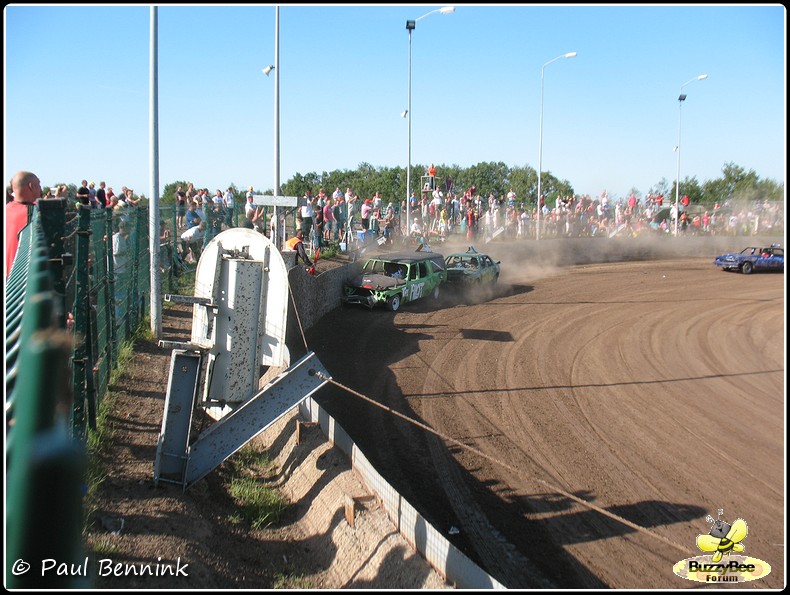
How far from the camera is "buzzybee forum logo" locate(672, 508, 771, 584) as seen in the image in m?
6.43

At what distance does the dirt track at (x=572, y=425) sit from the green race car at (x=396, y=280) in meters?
0.39

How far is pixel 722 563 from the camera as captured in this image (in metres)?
6.69

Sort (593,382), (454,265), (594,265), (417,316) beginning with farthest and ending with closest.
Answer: (594,265)
(454,265)
(417,316)
(593,382)

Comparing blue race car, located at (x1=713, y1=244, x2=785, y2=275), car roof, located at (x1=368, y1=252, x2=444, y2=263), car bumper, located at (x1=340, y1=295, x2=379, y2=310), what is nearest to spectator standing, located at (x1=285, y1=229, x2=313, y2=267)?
car bumper, located at (x1=340, y1=295, x2=379, y2=310)

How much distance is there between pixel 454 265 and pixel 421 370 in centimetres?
988

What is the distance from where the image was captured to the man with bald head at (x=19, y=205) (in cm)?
478

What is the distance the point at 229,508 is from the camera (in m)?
7.24

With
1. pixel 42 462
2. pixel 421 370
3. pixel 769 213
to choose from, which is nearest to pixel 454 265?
pixel 421 370

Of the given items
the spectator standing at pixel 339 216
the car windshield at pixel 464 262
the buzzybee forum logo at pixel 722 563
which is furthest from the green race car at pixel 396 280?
the buzzybee forum logo at pixel 722 563

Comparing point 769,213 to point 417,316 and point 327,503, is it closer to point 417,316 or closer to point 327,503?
point 417,316

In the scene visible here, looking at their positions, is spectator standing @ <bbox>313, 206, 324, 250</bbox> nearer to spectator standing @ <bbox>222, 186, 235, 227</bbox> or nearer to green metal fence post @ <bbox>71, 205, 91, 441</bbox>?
spectator standing @ <bbox>222, 186, 235, 227</bbox>

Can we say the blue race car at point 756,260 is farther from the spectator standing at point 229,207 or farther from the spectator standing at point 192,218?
the spectator standing at point 192,218

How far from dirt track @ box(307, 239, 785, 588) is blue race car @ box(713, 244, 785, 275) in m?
10.0

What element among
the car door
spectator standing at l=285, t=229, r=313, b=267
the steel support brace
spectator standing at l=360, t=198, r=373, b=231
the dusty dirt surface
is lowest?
the dusty dirt surface
